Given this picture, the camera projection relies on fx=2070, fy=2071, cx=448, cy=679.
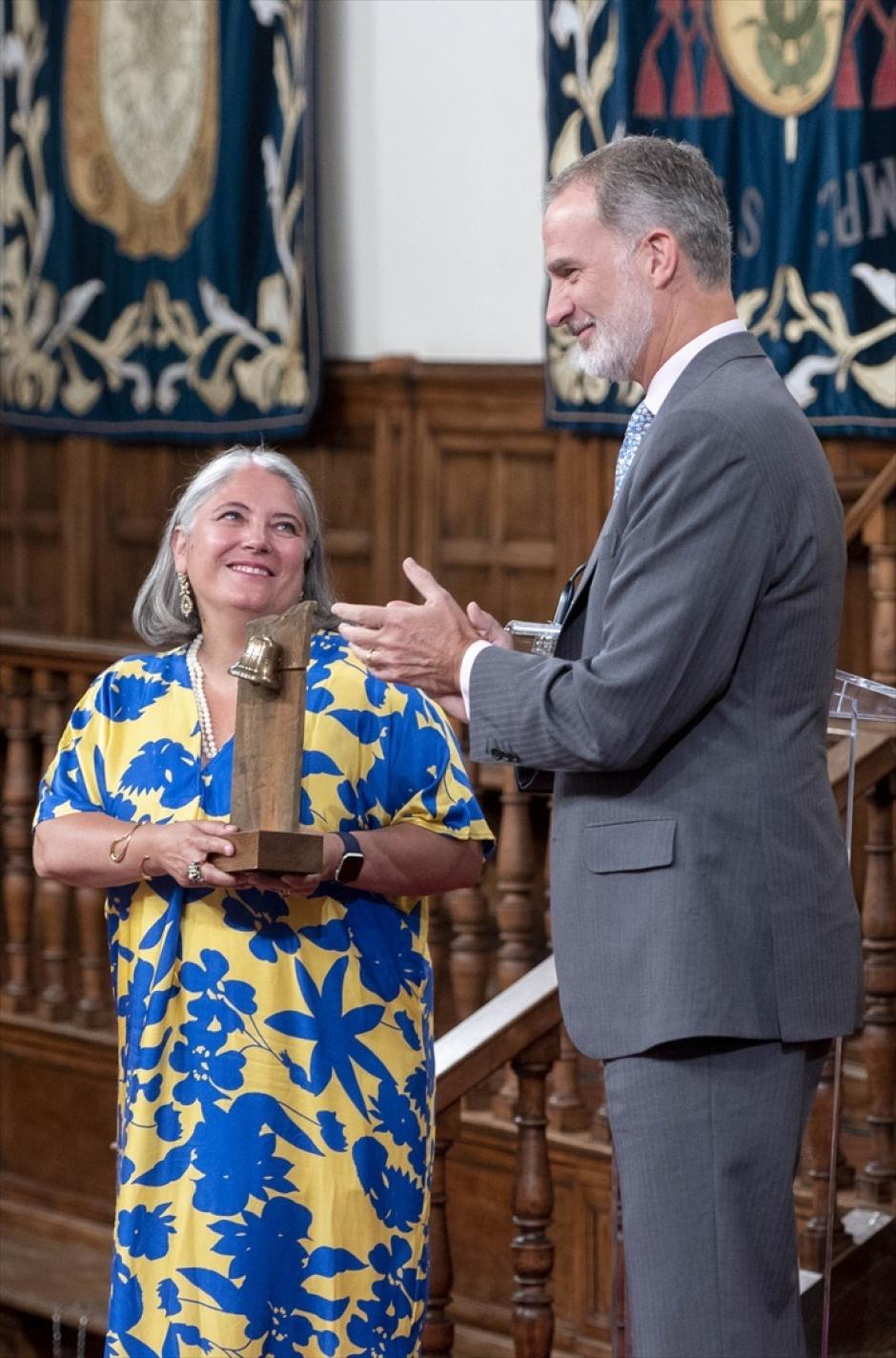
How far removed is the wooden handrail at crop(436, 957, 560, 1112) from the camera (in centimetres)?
288

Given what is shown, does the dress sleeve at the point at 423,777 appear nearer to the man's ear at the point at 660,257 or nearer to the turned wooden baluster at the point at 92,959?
the man's ear at the point at 660,257

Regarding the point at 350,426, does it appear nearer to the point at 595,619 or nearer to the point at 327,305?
the point at 327,305

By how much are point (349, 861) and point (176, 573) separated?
50 centimetres

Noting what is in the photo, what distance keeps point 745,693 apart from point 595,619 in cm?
17

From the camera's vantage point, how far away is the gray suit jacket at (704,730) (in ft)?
6.34

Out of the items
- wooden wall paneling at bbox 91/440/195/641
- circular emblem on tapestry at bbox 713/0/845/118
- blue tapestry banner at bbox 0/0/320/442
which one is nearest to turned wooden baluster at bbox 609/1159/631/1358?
circular emblem on tapestry at bbox 713/0/845/118

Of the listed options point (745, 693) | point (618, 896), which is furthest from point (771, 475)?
point (618, 896)

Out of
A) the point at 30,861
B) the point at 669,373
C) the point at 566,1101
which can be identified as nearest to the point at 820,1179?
the point at 566,1101

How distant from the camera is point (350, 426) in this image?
6.32 metres

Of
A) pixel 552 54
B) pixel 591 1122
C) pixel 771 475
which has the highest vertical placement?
pixel 552 54

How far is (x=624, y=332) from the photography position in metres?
2.06

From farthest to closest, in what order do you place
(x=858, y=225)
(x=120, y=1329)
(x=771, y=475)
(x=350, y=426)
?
(x=350, y=426) < (x=858, y=225) < (x=120, y=1329) < (x=771, y=475)

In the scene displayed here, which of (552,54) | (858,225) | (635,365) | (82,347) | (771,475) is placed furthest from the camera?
(82,347)

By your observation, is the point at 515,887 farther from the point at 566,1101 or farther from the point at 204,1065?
the point at 204,1065
